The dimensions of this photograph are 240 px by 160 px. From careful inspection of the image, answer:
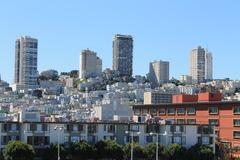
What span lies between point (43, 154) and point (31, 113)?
12.4 m

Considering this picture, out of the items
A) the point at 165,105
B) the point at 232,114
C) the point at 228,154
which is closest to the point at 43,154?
the point at 228,154

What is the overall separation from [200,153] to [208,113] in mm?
27722

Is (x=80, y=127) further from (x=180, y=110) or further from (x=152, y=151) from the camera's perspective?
(x=180, y=110)

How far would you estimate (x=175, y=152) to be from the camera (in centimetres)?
8975

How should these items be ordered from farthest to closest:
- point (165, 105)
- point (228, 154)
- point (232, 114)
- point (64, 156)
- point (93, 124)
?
point (165, 105) → point (232, 114) → point (228, 154) → point (93, 124) → point (64, 156)

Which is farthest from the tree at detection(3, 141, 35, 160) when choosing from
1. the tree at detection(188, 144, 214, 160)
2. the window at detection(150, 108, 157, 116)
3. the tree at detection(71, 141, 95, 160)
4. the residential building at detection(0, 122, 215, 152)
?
the window at detection(150, 108, 157, 116)

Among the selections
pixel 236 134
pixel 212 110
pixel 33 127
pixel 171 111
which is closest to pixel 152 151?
pixel 33 127

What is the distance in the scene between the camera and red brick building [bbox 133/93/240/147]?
111250 mm

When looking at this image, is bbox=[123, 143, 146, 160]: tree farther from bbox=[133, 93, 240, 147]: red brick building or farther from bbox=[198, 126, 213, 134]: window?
bbox=[133, 93, 240, 147]: red brick building

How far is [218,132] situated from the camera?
4535 inches

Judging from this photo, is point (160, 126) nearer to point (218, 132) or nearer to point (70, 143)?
point (70, 143)

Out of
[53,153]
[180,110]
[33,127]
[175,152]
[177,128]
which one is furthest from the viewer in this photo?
[180,110]

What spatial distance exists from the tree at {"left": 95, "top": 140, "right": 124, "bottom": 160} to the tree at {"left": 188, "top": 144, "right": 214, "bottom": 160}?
1120cm

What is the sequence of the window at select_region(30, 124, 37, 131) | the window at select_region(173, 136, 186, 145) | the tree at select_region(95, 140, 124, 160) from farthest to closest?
the window at select_region(173, 136, 186, 145)
the window at select_region(30, 124, 37, 131)
the tree at select_region(95, 140, 124, 160)
